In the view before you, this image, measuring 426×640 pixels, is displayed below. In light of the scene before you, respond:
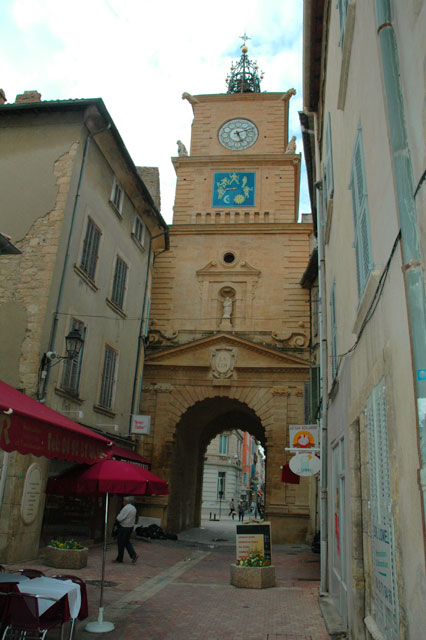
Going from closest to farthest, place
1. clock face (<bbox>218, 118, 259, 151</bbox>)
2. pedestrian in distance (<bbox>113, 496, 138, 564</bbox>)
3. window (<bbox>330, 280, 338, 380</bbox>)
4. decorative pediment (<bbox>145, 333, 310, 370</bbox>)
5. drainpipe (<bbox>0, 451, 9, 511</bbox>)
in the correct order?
window (<bbox>330, 280, 338, 380</bbox>) < drainpipe (<bbox>0, 451, 9, 511</bbox>) < pedestrian in distance (<bbox>113, 496, 138, 564</bbox>) < decorative pediment (<bbox>145, 333, 310, 370</bbox>) < clock face (<bbox>218, 118, 259, 151</bbox>)

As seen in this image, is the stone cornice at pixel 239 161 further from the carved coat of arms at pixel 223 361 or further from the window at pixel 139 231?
the carved coat of arms at pixel 223 361

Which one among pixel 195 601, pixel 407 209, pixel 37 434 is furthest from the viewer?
pixel 195 601

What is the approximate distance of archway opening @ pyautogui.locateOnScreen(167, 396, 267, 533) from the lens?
876 inches

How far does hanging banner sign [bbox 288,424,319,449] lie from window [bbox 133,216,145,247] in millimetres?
9355

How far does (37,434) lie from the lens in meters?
4.92

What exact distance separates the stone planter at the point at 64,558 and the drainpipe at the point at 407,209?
9.52 m

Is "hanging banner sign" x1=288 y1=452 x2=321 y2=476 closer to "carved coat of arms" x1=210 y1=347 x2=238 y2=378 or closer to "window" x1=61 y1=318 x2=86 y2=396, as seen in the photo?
"window" x1=61 y1=318 x2=86 y2=396

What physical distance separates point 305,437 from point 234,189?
15.6 m

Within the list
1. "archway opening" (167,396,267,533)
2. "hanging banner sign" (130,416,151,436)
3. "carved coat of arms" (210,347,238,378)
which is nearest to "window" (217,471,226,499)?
"archway opening" (167,396,267,533)

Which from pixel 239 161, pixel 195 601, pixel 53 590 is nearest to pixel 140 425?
pixel 195 601

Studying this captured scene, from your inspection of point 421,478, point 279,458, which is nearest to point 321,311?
point 421,478

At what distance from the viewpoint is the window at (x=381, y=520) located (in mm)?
3693

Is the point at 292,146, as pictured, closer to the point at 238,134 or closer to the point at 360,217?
the point at 238,134

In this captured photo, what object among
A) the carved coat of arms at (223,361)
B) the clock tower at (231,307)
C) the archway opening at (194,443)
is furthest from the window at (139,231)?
the archway opening at (194,443)
